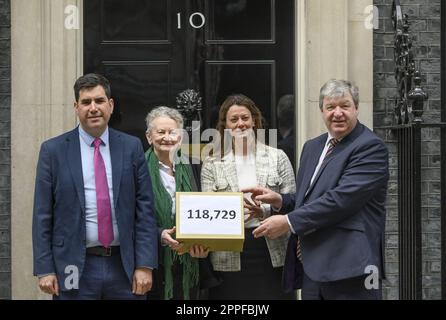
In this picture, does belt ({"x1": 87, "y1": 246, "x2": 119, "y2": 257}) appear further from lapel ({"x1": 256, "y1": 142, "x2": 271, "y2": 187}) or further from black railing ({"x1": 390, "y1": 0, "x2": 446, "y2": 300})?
black railing ({"x1": 390, "y1": 0, "x2": 446, "y2": 300})

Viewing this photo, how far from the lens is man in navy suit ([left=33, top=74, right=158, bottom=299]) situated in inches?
198

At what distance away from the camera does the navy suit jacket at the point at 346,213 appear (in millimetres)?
5059

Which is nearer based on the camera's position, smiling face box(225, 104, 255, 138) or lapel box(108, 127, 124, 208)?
lapel box(108, 127, 124, 208)

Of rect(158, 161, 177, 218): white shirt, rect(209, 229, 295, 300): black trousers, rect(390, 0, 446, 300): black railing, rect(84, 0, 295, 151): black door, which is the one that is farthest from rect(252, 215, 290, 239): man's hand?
rect(84, 0, 295, 151): black door

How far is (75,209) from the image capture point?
503 cm

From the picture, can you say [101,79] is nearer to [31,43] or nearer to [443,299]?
[31,43]

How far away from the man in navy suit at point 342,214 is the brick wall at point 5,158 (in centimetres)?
250

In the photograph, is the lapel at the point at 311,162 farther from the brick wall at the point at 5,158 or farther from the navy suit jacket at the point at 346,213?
the brick wall at the point at 5,158

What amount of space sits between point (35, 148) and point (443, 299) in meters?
3.30

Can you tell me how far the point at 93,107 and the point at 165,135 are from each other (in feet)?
2.00

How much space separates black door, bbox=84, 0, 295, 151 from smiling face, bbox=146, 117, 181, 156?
4.73 ft

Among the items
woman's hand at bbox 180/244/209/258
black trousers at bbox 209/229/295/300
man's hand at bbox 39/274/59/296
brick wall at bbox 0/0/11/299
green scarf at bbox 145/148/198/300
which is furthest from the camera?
brick wall at bbox 0/0/11/299

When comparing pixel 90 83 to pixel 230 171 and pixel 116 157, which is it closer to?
pixel 116 157

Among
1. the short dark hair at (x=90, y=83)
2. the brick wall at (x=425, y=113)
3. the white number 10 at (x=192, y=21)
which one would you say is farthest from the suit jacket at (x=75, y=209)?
the brick wall at (x=425, y=113)
